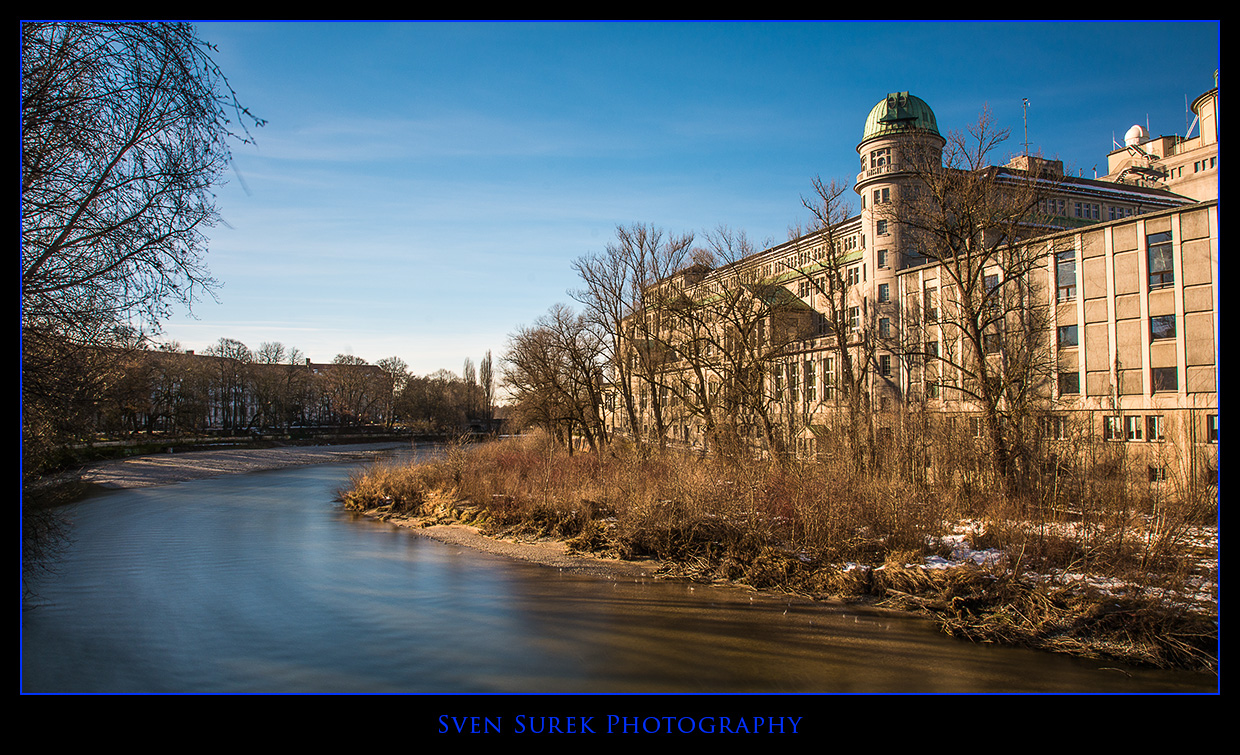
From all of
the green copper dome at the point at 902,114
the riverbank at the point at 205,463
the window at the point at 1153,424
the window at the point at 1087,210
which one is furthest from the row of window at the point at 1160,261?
the riverbank at the point at 205,463

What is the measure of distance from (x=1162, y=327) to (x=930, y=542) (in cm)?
2632

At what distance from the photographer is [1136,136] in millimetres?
86812

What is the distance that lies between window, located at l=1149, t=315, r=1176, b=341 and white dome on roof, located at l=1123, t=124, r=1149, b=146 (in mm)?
71687

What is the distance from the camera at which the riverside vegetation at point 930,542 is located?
11617 mm

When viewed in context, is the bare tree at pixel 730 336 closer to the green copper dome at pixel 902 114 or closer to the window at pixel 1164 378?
the window at pixel 1164 378

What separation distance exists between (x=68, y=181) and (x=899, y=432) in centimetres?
2150

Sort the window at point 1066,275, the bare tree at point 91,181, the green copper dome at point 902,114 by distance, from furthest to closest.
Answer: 1. the green copper dome at point 902,114
2. the window at point 1066,275
3. the bare tree at point 91,181

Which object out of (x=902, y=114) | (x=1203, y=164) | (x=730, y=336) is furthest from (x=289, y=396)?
(x=1203, y=164)

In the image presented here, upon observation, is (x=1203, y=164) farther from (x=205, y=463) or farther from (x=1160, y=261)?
(x=205, y=463)

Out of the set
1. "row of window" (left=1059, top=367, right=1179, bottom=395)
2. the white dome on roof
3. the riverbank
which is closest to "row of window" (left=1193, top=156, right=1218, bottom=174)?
the white dome on roof

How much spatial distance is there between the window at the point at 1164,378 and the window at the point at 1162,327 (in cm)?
155

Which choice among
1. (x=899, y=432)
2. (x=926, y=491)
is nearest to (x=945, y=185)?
(x=899, y=432)
